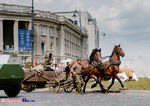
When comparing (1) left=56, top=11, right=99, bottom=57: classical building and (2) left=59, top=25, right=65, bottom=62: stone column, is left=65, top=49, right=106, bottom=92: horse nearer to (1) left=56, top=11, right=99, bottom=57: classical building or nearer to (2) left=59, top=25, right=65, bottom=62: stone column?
(2) left=59, top=25, right=65, bottom=62: stone column

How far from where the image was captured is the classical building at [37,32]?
200ft

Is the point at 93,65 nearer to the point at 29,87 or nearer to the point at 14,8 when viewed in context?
the point at 29,87

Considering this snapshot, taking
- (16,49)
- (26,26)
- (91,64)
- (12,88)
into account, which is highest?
(26,26)

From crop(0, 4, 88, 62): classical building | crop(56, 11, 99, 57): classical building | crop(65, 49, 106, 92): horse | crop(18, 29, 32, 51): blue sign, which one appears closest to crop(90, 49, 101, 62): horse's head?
crop(65, 49, 106, 92): horse

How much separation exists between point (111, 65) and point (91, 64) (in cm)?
112

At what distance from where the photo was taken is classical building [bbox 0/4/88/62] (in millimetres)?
60844

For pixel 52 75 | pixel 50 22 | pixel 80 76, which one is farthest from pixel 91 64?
pixel 50 22

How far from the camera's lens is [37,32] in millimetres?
65875

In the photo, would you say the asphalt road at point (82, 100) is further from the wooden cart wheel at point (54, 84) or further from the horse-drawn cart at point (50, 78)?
the horse-drawn cart at point (50, 78)

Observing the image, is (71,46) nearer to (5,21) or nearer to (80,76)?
(5,21)

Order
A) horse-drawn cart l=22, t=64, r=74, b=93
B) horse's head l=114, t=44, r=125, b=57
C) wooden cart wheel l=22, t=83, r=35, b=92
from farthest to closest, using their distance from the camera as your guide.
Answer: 1. wooden cart wheel l=22, t=83, r=35, b=92
2. horse's head l=114, t=44, r=125, b=57
3. horse-drawn cart l=22, t=64, r=74, b=93

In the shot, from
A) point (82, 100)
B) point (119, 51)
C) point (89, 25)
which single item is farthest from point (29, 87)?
point (89, 25)

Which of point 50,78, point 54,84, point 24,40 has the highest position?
point 24,40

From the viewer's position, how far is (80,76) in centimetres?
1762
